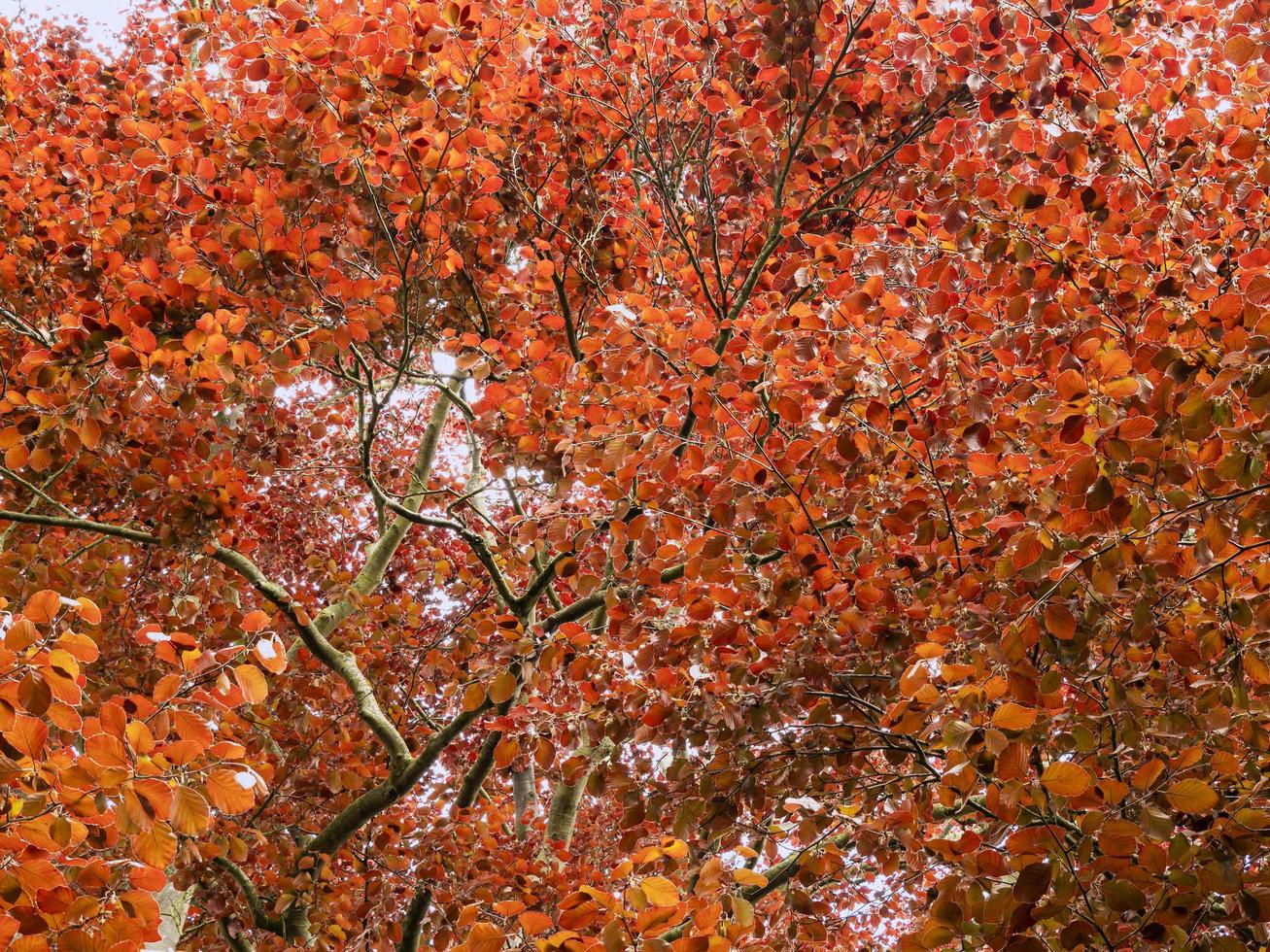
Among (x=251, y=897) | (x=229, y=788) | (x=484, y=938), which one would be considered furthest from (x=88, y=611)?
(x=251, y=897)

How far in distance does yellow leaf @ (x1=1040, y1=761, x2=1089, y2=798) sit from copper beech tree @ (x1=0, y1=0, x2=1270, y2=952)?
16 mm

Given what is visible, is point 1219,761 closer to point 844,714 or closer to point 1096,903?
point 1096,903

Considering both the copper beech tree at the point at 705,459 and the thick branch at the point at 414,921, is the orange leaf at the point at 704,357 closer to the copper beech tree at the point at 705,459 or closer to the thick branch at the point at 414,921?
the copper beech tree at the point at 705,459

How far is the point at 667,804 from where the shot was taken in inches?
157

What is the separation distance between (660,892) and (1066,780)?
128 centimetres

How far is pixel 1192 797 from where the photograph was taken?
8.25ft

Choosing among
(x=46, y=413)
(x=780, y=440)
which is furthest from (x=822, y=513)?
(x=46, y=413)

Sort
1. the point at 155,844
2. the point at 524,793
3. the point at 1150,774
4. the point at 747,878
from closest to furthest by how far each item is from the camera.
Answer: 1. the point at 155,844
2. the point at 1150,774
3. the point at 747,878
4. the point at 524,793

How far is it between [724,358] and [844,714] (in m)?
1.79

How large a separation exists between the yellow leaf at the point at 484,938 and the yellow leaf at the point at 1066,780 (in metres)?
1.83

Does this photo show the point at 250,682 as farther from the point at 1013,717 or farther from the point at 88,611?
the point at 1013,717

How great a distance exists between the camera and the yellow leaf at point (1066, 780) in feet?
8.23

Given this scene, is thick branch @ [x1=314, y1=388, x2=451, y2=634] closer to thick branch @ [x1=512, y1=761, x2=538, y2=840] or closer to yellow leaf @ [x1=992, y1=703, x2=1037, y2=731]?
thick branch @ [x1=512, y1=761, x2=538, y2=840]

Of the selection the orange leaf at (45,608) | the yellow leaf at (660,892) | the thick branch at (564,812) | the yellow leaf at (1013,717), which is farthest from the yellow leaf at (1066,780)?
the thick branch at (564,812)
